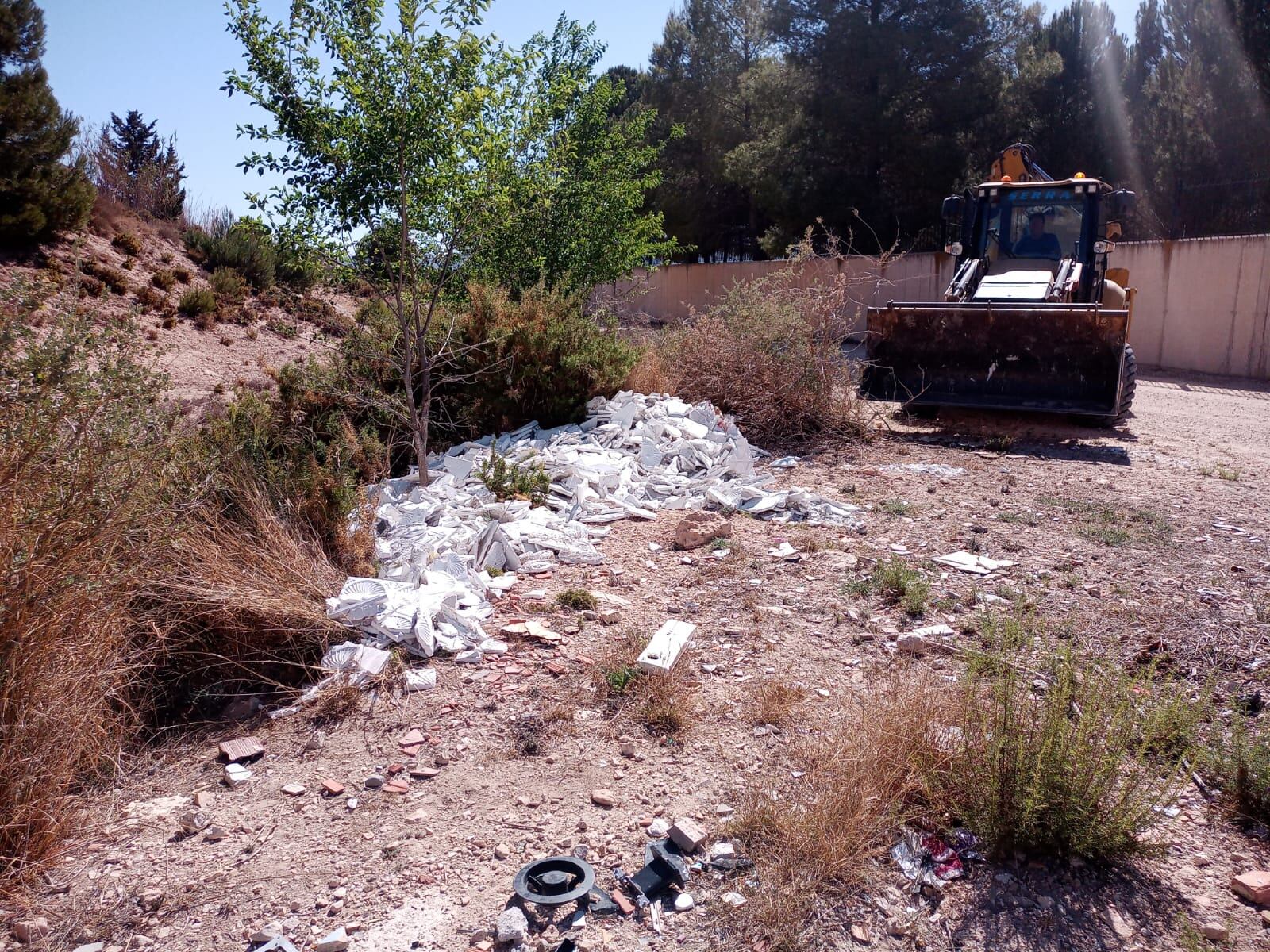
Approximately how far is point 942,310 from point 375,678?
25.8 feet

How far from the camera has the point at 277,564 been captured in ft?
15.4

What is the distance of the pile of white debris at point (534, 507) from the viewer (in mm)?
4734

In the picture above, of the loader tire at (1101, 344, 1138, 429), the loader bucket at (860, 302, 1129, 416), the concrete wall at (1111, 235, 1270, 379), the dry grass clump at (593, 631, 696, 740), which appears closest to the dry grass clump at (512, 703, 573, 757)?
the dry grass clump at (593, 631, 696, 740)

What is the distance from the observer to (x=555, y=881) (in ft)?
9.86

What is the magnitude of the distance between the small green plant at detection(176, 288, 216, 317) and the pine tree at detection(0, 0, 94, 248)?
218cm

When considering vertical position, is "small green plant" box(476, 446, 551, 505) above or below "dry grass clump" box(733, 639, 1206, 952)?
above

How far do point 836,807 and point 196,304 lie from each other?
59.0 feet

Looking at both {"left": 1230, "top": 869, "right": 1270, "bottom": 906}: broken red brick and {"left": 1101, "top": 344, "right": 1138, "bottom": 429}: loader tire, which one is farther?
{"left": 1101, "top": 344, "right": 1138, "bottom": 429}: loader tire

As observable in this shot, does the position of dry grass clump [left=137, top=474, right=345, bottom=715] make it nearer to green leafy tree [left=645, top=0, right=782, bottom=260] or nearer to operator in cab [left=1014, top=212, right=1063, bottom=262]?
operator in cab [left=1014, top=212, right=1063, bottom=262]

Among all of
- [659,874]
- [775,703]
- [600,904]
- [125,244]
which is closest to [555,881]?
[600,904]

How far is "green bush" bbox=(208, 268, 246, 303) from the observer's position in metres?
19.1

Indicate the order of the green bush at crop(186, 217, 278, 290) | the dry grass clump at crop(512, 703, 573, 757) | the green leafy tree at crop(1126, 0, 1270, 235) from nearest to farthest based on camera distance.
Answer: the dry grass clump at crop(512, 703, 573, 757), the green bush at crop(186, 217, 278, 290), the green leafy tree at crop(1126, 0, 1270, 235)

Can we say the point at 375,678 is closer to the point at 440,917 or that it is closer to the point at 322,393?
the point at 440,917

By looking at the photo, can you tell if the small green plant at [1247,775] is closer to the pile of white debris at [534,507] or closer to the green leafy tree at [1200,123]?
the pile of white debris at [534,507]
